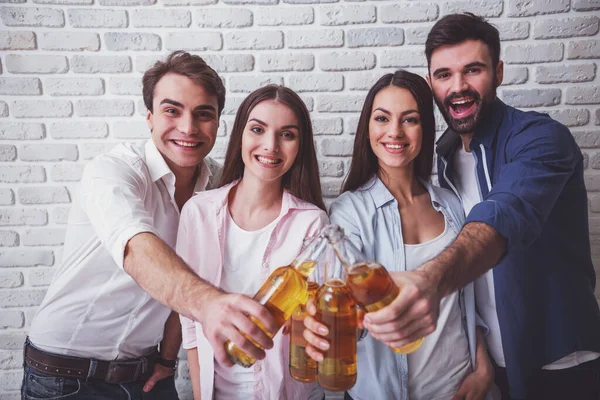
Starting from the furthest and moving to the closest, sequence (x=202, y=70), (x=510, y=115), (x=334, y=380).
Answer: (x=202, y=70)
(x=510, y=115)
(x=334, y=380)

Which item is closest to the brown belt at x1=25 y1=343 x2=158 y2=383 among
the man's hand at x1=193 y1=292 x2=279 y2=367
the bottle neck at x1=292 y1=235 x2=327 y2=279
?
the man's hand at x1=193 y1=292 x2=279 y2=367

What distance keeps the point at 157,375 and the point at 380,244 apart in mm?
982

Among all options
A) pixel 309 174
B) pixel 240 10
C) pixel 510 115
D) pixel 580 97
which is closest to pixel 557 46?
pixel 580 97

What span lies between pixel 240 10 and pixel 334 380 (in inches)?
62.2

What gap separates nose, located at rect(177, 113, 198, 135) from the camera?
1489mm

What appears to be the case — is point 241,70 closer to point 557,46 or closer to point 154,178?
point 154,178

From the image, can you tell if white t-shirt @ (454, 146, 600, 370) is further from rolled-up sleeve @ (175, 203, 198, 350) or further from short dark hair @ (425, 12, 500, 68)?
rolled-up sleeve @ (175, 203, 198, 350)

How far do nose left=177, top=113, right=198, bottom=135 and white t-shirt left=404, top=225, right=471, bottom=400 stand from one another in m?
0.86

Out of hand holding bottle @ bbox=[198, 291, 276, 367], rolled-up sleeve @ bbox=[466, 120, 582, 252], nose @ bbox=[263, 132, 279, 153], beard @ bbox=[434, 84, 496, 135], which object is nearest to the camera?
hand holding bottle @ bbox=[198, 291, 276, 367]

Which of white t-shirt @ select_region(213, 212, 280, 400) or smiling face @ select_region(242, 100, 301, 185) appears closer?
white t-shirt @ select_region(213, 212, 280, 400)

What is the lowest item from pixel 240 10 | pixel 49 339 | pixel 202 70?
pixel 49 339

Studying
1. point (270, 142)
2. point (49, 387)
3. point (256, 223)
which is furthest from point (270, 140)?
point (49, 387)

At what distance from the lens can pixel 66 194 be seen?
1905 mm

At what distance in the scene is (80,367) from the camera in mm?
1423
